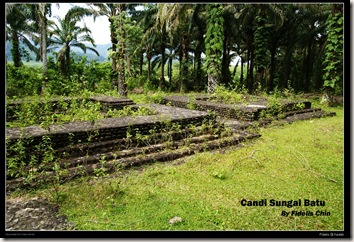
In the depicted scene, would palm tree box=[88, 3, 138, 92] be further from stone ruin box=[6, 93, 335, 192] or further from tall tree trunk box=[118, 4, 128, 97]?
stone ruin box=[6, 93, 335, 192]

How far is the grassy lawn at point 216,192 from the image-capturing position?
10.2 ft

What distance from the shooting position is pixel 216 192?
3.86 m

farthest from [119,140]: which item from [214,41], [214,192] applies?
[214,41]

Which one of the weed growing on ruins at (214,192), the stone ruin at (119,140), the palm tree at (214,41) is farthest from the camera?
the palm tree at (214,41)

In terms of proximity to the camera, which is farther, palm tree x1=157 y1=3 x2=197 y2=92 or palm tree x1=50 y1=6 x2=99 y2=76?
palm tree x1=50 y1=6 x2=99 y2=76

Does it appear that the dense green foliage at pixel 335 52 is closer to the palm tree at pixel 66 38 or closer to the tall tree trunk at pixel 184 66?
the tall tree trunk at pixel 184 66

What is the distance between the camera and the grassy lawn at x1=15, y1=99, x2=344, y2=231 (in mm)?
3102

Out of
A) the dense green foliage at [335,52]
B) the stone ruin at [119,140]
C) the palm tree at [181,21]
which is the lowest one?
the stone ruin at [119,140]

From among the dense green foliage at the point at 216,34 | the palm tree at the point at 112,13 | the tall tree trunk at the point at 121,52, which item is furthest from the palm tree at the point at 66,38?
the tall tree trunk at the point at 121,52

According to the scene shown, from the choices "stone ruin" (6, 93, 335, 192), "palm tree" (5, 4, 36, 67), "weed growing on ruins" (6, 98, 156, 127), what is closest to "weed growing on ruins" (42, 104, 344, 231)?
"stone ruin" (6, 93, 335, 192)

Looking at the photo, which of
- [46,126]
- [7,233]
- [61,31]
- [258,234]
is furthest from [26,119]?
[61,31]

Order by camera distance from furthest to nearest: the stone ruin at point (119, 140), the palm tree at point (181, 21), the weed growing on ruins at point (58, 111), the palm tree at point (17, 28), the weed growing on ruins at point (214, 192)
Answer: the palm tree at point (17, 28) → the palm tree at point (181, 21) → the weed growing on ruins at point (58, 111) → the stone ruin at point (119, 140) → the weed growing on ruins at point (214, 192)

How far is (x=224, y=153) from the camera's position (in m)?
5.73

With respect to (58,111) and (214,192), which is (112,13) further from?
(214,192)
